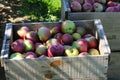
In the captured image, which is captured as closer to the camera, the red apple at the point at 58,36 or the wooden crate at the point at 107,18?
the red apple at the point at 58,36

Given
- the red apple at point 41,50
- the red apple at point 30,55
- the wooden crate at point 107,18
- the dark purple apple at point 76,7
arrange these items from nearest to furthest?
the red apple at point 30,55, the red apple at point 41,50, the wooden crate at point 107,18, the dark purple apple at point 76,7

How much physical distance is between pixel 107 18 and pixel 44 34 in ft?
2.42

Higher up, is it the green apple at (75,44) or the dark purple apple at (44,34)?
the dark purple apple at (44,34)

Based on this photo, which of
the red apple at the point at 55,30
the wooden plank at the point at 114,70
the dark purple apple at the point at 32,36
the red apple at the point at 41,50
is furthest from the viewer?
the wooden plank at the point at 114,70

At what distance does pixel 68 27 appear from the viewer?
8.80 ft

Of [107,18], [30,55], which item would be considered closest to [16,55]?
[30,55]

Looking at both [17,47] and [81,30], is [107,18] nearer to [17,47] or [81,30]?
[81,30]

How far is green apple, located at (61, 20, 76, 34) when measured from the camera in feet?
8.86

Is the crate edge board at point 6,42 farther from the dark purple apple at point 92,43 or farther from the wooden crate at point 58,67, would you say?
the dark purple apple at point 92,43

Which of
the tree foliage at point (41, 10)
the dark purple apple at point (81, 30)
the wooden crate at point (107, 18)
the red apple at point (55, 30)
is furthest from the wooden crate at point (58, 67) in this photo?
the tree foliage at point (41, 10)

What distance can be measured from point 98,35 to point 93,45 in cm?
10

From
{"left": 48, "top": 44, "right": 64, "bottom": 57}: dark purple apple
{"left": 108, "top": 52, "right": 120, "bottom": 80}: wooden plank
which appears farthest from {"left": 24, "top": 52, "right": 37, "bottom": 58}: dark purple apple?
{"left": 108, "top": 52, "right": 120, "bottom": 80}: wooden plank

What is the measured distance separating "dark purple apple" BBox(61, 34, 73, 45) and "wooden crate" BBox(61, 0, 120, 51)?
0.37 meters

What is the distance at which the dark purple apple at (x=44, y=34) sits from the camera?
8.61ft
